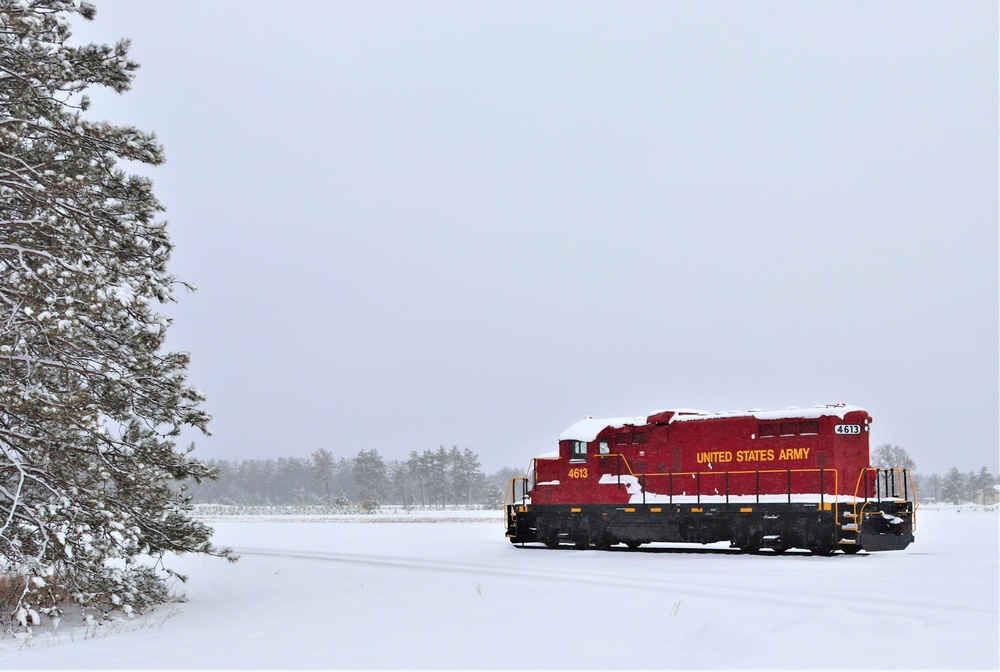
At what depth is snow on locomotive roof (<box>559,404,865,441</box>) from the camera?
2500 centimetres

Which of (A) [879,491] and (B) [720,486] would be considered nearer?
(A) [879,491]

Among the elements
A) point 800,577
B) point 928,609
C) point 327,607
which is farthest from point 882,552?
Answer: point 327,607

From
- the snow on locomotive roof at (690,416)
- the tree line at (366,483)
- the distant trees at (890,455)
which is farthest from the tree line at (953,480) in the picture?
the snow on locomotive roof at (690,416)

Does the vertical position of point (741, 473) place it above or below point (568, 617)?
above

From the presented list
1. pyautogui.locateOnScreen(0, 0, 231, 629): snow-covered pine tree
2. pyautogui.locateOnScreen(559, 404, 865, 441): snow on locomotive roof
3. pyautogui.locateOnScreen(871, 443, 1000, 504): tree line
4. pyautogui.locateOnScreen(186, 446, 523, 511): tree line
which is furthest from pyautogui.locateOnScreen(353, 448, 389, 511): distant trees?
pyautogui.locateOnScreen(0, 0, 231, 629): snow-covered pine tree

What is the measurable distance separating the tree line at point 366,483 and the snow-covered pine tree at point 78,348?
55.4 m

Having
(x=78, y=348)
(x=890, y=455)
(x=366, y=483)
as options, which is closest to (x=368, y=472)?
(x=366, y=483)

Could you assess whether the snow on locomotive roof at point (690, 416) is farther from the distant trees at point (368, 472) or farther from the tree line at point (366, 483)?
the distant trees at point (368, 472)

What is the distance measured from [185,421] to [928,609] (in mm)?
10901

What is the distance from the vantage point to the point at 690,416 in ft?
88.4

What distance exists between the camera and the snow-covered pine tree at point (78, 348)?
12391mm

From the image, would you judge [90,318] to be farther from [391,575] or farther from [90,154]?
[391,575]

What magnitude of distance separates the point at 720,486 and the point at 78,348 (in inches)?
688

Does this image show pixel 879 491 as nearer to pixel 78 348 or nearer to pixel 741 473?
pixel 741 473
